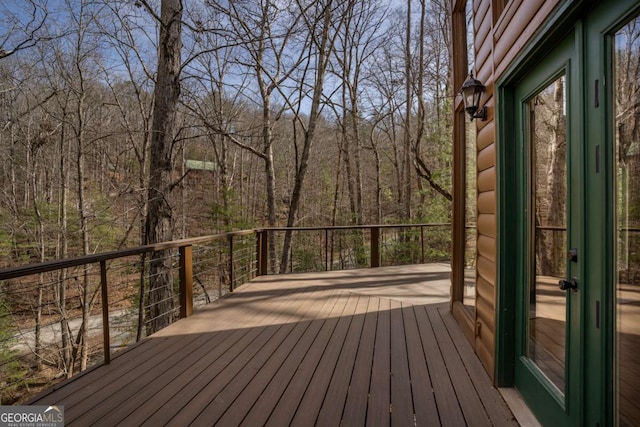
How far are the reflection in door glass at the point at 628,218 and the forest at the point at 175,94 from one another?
491 cm

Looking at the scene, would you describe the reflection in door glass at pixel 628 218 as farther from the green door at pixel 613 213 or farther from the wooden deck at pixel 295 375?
the wooden deck at pixel 295 375

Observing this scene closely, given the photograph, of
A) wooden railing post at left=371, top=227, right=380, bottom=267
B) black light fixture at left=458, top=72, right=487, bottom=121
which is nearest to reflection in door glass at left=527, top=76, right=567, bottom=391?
black light fixture at left=458, top=72, right=487, bottom=121

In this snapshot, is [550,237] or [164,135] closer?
[550,237]

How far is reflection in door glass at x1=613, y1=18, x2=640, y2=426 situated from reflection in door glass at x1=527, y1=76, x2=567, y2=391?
0.36 metres

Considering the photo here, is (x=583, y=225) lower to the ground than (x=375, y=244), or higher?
higher

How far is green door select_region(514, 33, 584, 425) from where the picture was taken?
1.39m

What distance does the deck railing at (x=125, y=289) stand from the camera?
4305 mm

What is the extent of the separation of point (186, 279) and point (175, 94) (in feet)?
10.00

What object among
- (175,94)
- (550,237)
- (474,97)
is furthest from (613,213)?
(175,94)

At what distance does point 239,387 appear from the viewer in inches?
84.2

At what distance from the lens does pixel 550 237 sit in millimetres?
1680

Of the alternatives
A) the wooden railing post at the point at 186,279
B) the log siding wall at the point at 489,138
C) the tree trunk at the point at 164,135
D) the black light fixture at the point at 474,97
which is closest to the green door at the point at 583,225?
the log siding wall at the point at 489,138

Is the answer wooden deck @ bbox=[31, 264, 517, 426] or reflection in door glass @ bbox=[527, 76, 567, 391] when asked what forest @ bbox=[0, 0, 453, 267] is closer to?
wooden deck @ bbox=[31, 264, 517, 426]

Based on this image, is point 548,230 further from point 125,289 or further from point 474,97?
point 125,289
